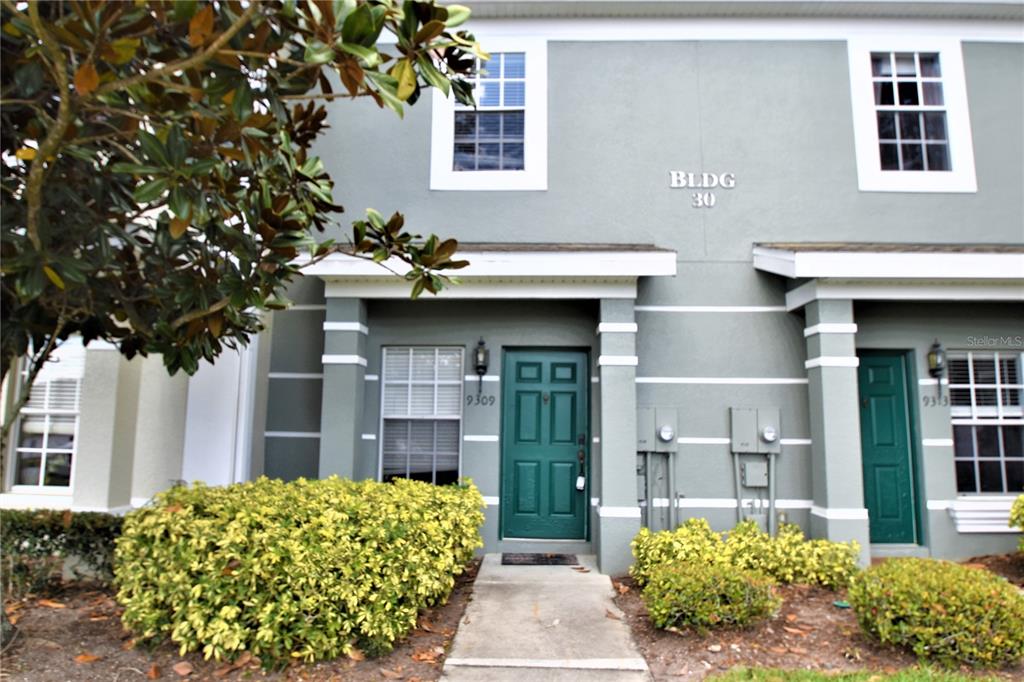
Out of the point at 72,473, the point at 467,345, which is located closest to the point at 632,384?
the point at 467,345

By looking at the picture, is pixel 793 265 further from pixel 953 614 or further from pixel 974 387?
pixel 953 614

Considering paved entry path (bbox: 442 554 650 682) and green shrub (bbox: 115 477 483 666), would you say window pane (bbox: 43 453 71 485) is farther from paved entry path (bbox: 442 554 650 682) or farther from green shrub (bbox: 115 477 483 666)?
paved entry path (bbox: 442 554 650 682)

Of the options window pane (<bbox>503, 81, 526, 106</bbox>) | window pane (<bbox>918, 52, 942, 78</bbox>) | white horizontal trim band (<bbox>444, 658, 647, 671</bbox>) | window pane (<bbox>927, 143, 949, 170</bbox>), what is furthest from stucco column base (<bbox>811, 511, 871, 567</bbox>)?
window pane (<bbox>503, 81, 526, 106</bbox>)

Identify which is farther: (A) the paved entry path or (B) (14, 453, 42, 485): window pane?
(B) (14, 453, 42, 485): window pane

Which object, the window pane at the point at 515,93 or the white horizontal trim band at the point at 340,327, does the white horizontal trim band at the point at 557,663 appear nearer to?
the white horizontal trim band at the point at 340,327

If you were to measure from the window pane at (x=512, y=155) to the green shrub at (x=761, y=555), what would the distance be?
4247 mm

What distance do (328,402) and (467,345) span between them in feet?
5.27

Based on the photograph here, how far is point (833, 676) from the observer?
4.34 m

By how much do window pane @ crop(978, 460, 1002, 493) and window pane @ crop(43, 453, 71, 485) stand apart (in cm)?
963

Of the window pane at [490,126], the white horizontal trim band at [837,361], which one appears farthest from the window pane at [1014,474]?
the window pane at [490,126]

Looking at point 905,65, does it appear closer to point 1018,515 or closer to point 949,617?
point 1018,515

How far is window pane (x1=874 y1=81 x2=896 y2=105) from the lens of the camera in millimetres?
7527

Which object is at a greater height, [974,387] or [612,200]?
→ [612,200]

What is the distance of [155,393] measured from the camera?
6.83 metres
